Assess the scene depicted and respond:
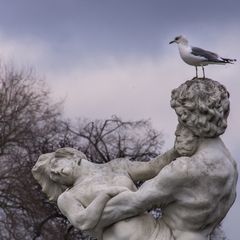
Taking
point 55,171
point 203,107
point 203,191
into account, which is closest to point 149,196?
point 203,191

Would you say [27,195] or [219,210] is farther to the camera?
[27,195]

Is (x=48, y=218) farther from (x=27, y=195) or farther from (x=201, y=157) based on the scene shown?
(x=201, y=157)

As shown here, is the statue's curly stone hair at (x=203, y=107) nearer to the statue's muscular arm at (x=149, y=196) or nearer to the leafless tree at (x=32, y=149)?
the statue's muscular arm at (x=149, y=196)

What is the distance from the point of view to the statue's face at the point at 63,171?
6.53 metres

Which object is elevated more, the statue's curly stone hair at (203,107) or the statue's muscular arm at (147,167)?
the statue's curly stone hair at (203,107)

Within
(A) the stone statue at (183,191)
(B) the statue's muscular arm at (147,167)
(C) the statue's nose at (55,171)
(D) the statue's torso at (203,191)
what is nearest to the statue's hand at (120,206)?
(A) the stone statue at (183,191)

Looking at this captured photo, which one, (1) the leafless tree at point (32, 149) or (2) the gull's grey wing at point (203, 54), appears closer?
(2) the gull's grey wing at point (203, 54)

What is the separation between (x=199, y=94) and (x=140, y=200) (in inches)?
31.5

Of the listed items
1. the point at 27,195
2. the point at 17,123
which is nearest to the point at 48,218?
the point at 27,195

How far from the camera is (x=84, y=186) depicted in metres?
6.38

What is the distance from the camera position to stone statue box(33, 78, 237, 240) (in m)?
6.05

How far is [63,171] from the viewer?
652cm

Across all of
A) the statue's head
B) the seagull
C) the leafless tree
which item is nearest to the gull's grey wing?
the seagull

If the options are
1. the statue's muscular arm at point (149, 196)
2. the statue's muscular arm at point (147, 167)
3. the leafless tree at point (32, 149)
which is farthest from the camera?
the leafless tree at point (32, 149)
